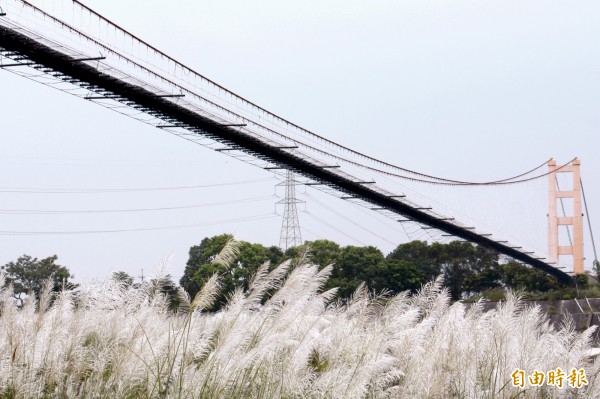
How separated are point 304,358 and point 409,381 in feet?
2.35

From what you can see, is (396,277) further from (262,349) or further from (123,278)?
(262,349)

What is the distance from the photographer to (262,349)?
12.5 feet

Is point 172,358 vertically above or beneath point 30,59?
beneath

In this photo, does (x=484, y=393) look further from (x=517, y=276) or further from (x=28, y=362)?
(x=517, y=276)

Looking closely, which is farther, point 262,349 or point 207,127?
point 207,127

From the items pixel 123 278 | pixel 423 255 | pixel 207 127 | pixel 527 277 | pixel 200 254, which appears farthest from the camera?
pixel 423 255

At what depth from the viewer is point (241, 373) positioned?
169 inches

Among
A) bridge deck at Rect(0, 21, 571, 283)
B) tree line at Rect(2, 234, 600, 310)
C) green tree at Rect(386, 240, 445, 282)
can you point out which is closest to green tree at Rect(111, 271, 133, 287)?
bridge deck at Rect(0, 21, 571, 283)

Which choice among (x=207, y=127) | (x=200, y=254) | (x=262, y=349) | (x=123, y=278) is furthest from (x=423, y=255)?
(x=262, y=349)

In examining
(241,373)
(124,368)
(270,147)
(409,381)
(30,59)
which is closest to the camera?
(124,368)

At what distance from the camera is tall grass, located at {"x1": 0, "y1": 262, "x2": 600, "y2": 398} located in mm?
4070

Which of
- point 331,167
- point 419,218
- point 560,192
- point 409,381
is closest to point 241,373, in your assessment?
point 409,381

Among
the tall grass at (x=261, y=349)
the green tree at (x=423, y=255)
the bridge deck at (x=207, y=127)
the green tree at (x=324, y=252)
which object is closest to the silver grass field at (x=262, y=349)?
the tall grass at (x=261, y=349)

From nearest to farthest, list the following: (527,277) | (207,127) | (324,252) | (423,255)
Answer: (207,127) → (324,252) → (527,277) → (423,255)
